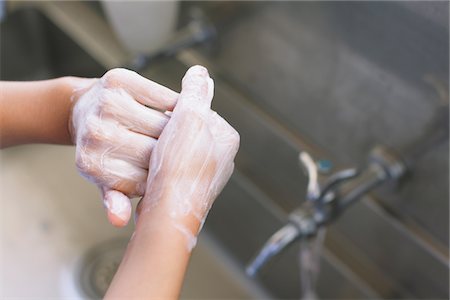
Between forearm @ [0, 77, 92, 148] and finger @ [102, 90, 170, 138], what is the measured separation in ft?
0.34

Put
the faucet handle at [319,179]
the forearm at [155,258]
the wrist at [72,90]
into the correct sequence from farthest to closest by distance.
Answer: the faucet handle at [319,179]
the wrist at [72,90]
the forearm at [155,258]

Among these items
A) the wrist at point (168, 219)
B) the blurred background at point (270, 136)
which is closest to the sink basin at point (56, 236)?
the blurred background at point (270, 136)

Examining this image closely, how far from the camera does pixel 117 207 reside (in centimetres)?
49

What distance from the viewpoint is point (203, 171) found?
0.51 m

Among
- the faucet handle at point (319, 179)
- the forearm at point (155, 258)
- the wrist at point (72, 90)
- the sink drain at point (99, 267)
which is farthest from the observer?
the sink drain at point (99, 267)

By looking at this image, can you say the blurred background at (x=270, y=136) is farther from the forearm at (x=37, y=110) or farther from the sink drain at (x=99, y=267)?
the forearm at (x=37, y=110)

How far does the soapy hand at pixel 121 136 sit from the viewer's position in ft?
1.71

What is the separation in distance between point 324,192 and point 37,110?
374 millimetres

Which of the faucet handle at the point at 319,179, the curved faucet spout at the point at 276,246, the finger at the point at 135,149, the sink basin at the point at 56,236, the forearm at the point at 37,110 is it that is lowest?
the sink basin at the point at 56,236

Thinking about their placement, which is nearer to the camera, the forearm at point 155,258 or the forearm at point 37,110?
the forearm at point 155,258

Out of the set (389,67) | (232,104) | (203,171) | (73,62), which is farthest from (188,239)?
(73,62)

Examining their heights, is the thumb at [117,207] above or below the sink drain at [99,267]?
above

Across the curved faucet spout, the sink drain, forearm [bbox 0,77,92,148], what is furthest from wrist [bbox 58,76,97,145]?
the sink drain

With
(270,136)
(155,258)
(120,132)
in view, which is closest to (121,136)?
(120,132)
